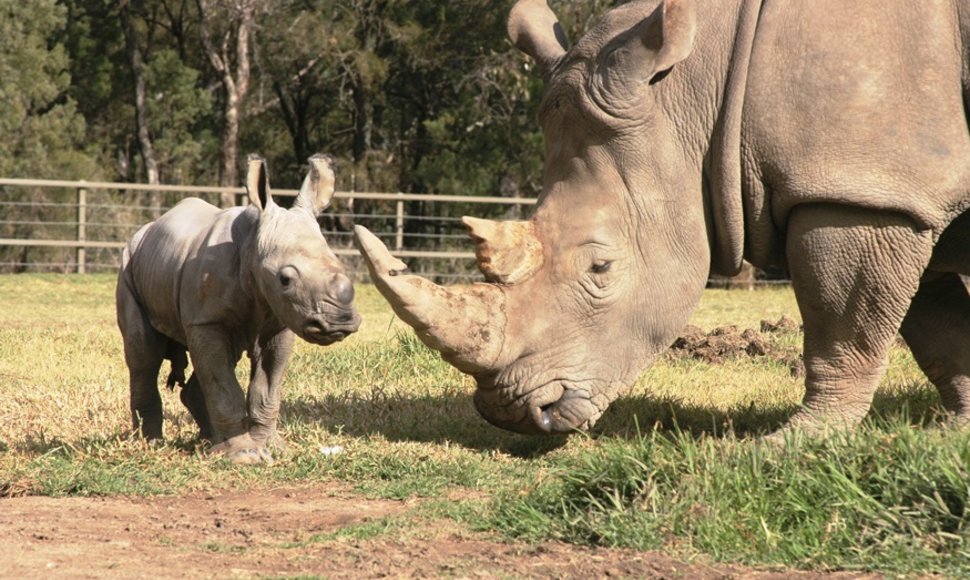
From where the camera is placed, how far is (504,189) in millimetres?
28219

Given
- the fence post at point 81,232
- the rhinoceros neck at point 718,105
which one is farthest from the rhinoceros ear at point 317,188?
the fence post at point 81,232

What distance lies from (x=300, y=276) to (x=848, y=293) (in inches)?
90.4

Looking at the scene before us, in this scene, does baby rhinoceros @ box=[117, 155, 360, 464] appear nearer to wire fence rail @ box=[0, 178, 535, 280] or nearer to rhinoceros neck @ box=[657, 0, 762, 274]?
rhinoceros neck @ box=[657, 0, 762, 274]

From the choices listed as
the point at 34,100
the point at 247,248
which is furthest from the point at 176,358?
the point at 34,100

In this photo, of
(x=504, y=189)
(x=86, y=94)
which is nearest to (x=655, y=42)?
(x=504, y=189)

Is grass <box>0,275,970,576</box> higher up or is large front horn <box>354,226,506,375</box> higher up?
large front horn <box>354,226,506,375</box>

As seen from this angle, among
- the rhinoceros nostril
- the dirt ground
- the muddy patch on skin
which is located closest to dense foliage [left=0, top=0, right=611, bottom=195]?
the muddy patch on skin

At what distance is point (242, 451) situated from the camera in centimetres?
639

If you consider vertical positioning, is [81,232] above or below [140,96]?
below

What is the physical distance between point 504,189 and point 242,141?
719 centimetres

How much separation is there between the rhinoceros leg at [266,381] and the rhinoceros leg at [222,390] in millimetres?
88

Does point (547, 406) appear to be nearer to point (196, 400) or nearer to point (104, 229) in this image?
point (196, 400)

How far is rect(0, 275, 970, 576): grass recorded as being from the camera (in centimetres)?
466

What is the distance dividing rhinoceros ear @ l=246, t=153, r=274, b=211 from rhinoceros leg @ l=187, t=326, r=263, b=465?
58 cm
